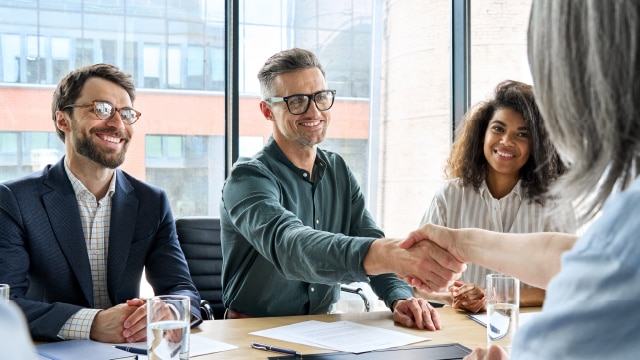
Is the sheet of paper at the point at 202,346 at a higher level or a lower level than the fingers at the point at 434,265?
lower

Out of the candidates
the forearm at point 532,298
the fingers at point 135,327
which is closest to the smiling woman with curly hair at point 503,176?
the forearm at point 532,298

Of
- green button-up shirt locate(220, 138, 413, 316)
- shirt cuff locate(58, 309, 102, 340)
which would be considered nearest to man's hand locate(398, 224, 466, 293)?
green button-up shirt locate(220, 138, 413, 316)

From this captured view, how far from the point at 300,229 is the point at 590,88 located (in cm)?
139

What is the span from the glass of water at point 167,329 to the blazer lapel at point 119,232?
1.06 metres

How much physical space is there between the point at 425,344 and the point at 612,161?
116 cm

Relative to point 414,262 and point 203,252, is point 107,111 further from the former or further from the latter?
point 414,262

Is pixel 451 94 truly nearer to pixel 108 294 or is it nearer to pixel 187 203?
pixel 187 203

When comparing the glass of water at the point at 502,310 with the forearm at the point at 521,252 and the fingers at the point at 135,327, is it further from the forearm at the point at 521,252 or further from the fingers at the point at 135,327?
the fingers at the point at 135,327

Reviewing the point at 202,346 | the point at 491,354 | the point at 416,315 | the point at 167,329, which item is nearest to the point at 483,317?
the point at 416,315

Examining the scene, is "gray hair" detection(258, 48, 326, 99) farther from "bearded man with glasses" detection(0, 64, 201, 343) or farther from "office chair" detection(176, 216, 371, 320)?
"office chair" detection(176, 216, 371, 320)

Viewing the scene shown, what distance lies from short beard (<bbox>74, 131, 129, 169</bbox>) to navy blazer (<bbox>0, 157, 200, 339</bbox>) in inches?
3.3

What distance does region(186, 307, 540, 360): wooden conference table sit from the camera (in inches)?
67.9

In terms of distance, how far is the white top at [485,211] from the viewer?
2920 mm

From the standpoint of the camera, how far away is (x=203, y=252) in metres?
3.06
